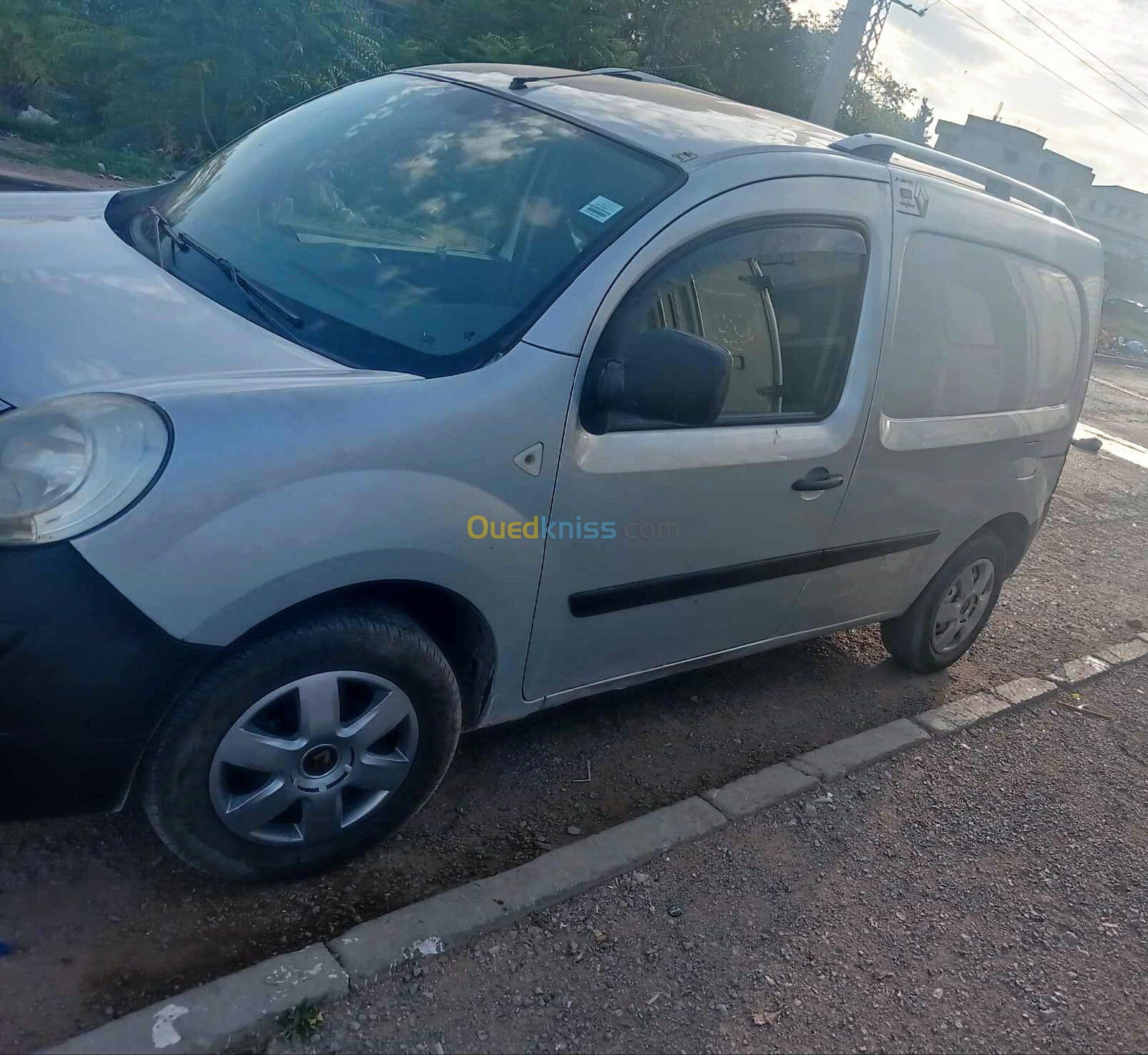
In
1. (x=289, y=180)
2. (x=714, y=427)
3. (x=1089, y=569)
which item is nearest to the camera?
(x=714, y=427)

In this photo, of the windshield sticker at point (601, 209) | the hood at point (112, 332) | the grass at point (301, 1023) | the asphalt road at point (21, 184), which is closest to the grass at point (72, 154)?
the asphalt road at point (21, 184)

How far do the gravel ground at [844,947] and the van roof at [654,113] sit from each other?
78.2 inches

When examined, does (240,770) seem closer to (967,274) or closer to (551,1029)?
(551,1029)

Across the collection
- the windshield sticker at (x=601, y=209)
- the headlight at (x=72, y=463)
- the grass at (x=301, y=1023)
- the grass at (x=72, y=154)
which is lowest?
the grass at (x=72, y=154)

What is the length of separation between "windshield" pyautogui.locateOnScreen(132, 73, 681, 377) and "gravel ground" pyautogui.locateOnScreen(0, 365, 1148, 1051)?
1299 millimetres

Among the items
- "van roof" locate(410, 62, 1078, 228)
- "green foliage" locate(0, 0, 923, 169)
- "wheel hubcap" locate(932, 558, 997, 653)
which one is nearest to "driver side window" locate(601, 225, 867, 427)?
"van roof" locate(410, 62, 1078, 228)

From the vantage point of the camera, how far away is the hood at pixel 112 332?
2.30 m

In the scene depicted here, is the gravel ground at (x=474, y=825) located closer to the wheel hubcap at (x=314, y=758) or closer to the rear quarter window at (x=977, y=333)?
the wheel hubcap at (x=314, y=758)

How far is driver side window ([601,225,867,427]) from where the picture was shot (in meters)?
2.87

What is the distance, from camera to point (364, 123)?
342cm

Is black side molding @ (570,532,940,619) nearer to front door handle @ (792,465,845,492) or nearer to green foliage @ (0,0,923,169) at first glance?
front door handle @ (792,465,845,492)

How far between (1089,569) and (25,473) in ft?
20.9

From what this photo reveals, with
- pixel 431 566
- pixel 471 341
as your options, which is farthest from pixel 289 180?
pixel 431 566

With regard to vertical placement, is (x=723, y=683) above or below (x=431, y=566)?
below
